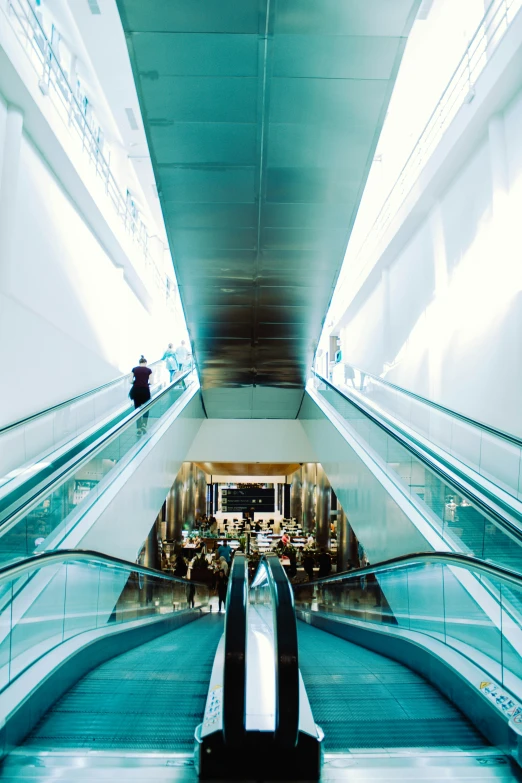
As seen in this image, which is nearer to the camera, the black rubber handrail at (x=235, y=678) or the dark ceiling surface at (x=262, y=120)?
the black rubber handrail at (x=235, y=678)

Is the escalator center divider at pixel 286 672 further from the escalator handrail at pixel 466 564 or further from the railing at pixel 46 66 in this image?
the railing at pixel 46 66

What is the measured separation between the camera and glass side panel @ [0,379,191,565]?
3.75m

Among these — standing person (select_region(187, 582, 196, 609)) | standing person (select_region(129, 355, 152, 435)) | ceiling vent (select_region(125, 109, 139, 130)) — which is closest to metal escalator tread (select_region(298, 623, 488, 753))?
standing person (select_region(187, 582, 196, 609))

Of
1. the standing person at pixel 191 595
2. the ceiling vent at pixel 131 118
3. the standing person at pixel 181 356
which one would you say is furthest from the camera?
the ceiling vent at pixel 131 118

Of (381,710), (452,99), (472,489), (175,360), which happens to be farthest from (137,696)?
(175,360)

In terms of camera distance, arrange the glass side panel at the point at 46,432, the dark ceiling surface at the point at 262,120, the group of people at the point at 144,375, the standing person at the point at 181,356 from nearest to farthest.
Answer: the dark ceiling surface at the point at 262,120, the glass side panel at the point at 46,432, the group of people at the point at 144,375, the standing person at the point at 181,356

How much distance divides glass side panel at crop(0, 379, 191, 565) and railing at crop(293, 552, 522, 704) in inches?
89.4

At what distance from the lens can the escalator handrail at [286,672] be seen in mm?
1762

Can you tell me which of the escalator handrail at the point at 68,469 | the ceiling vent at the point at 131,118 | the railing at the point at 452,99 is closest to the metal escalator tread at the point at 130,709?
the escalator handrail at the point at 68,469

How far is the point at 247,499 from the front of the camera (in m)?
34.6

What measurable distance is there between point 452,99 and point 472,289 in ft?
14.4

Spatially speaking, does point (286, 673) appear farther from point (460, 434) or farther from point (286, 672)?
point (460, 434)

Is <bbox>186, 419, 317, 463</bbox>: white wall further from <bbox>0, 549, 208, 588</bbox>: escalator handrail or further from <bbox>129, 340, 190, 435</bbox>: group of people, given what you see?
<bbox>0, 549, 208, 588</bbox>: escalator handrail

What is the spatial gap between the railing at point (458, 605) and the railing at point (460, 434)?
175 cm
